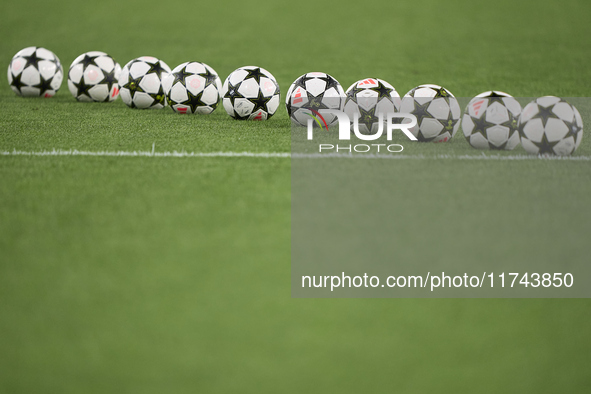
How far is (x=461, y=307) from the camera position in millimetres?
2957

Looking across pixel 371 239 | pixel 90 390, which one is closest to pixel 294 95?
pixel 371 239

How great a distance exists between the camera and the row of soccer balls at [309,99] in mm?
5418

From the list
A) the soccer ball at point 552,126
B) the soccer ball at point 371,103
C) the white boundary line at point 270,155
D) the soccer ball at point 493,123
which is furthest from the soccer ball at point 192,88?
the soccer ball at point 552,126

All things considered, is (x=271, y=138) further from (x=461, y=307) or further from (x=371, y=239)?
(x=461, y=307)

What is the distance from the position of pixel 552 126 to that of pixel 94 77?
732 centimetres

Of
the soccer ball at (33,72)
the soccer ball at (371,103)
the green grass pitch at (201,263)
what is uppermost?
the soccer ball at (33,72)

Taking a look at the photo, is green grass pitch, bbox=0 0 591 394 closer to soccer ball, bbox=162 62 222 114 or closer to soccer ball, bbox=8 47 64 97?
soccer ball, bbox=162 62 222 114

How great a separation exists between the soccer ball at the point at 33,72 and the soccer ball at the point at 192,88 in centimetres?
318

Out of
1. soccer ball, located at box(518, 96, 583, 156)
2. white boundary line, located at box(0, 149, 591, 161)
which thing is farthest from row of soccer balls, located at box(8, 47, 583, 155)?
white boundary line, located at box(0, 149, 591, 161)

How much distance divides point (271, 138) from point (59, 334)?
153 inches

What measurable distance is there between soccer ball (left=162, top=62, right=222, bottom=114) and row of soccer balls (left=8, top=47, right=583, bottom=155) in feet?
0.04

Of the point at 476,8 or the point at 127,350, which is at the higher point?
the point at 476,8

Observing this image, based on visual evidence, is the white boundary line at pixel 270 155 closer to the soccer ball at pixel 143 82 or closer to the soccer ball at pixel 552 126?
the soccer ball at pixel 552 126

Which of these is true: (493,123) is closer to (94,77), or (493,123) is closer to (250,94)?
(250,94)
